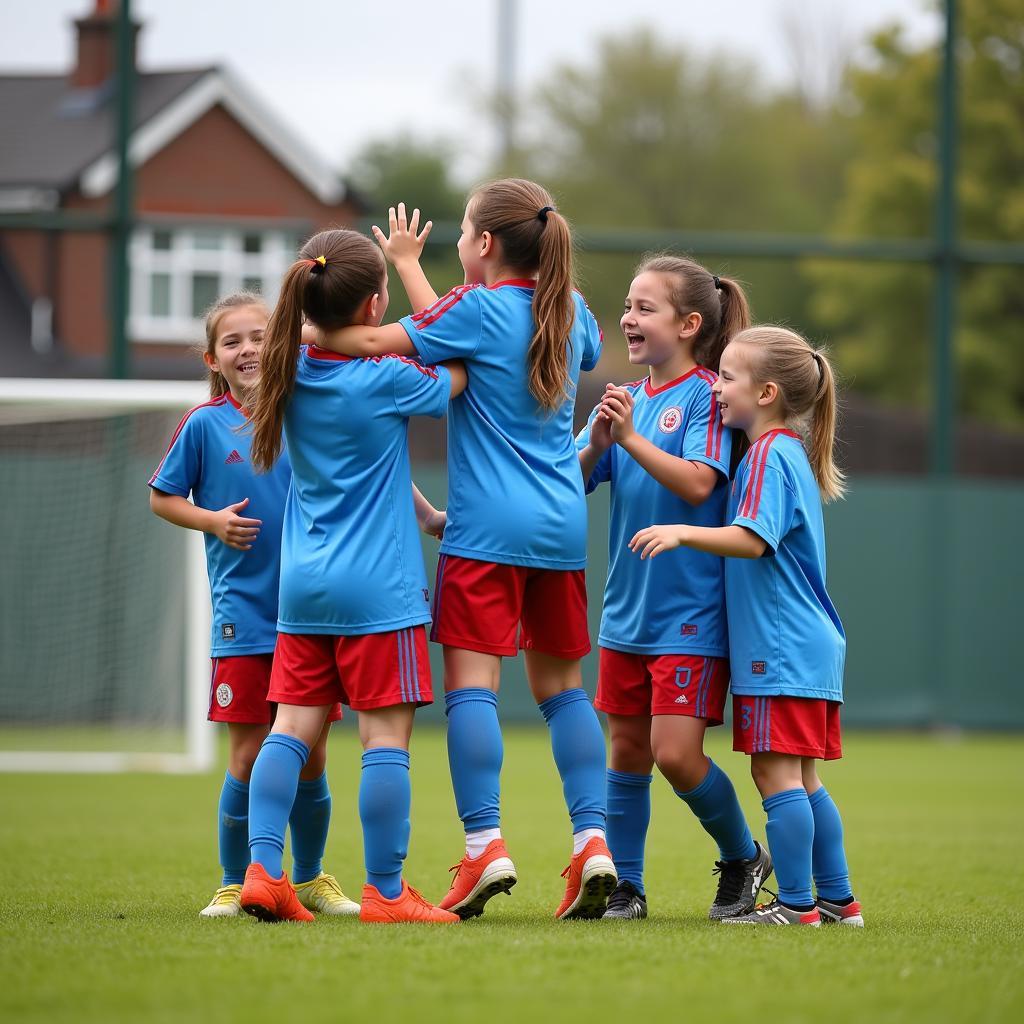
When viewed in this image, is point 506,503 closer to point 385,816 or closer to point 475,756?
point 475,756

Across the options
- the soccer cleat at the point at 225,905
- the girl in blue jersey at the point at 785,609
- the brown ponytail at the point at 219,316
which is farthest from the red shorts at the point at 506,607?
the brown ponytail at the point at 219,316

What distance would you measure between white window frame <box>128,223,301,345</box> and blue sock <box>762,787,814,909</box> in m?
4.45

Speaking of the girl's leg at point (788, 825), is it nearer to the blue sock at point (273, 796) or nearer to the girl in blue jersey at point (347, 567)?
the girl in blue jersey at point (347, 567)

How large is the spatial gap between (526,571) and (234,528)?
2.53 ft

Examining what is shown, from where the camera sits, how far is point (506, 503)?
3781 millimetres

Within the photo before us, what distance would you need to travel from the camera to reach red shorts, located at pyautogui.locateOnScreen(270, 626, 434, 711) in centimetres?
369

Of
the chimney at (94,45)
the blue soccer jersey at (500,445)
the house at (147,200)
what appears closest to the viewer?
the blue soccer jersey at (500,445)

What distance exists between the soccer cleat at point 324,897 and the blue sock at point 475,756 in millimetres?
536

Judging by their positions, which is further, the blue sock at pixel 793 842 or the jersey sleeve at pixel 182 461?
the jersey sleeve at pixel 182 461

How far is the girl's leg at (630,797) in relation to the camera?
4.07 meters

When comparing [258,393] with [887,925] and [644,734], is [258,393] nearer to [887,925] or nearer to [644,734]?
[644,734]

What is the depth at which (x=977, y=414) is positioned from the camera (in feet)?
84.3

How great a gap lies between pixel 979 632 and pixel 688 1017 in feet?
30.6

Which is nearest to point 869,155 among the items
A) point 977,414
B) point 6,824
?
point 977,414
